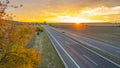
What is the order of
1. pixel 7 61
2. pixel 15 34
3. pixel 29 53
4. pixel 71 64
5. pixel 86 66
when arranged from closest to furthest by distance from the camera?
pixel 7 61 < pixel 15 34 < pixel 29 53 < pixel 86 66 < pixel 71 64

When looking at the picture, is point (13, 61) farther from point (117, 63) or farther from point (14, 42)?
point (117, 63)

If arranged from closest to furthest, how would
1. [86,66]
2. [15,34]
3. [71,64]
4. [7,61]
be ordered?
[7,61] < [15,34] < [86,66] < [71,64]

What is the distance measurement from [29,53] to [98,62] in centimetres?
1963

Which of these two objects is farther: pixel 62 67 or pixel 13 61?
pixel 62 67

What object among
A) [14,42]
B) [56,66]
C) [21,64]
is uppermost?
[14,42]

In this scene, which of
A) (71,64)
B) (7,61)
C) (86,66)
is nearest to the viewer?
(7,61)

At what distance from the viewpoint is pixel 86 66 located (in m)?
29.0

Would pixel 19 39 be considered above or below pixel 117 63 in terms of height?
above

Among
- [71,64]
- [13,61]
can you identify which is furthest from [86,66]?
[13,61]

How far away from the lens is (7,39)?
1240 centimetres

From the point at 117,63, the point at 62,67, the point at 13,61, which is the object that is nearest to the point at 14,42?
the point at 13,61

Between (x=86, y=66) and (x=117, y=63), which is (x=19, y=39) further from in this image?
(x=117, y=63)

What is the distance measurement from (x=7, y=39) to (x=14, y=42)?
67 cm

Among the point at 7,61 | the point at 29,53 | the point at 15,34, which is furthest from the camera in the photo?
the point at 29,53
